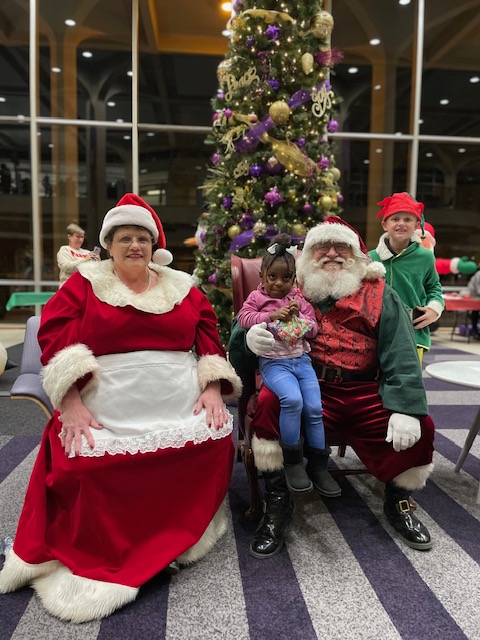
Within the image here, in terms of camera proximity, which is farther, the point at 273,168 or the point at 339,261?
the point at 273,168

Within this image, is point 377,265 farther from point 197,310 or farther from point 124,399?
point 124,399

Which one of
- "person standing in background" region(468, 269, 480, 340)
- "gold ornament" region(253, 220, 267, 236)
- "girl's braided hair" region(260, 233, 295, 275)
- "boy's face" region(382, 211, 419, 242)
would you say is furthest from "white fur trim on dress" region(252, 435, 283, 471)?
"person standing in background" region(468, 269, 480, 340)

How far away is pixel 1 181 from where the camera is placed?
8234 mm

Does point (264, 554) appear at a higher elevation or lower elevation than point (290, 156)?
lower

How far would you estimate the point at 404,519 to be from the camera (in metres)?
2.05

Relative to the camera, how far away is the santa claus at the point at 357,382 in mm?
1949

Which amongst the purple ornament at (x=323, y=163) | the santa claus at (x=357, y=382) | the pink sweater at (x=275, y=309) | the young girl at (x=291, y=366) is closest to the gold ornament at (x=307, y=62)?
the purple ornament at (x=323, y=163)

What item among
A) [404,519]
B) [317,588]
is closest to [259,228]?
[404,519]

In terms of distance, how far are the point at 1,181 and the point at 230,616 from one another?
8.61m

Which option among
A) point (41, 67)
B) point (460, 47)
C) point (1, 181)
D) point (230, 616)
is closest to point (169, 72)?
point (41, 67)

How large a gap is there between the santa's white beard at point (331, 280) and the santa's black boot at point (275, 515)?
0.83m

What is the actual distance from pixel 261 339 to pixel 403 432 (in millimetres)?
689

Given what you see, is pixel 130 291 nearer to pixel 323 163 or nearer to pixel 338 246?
pixel 338 246

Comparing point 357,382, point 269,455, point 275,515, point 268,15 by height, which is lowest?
point 275,515
